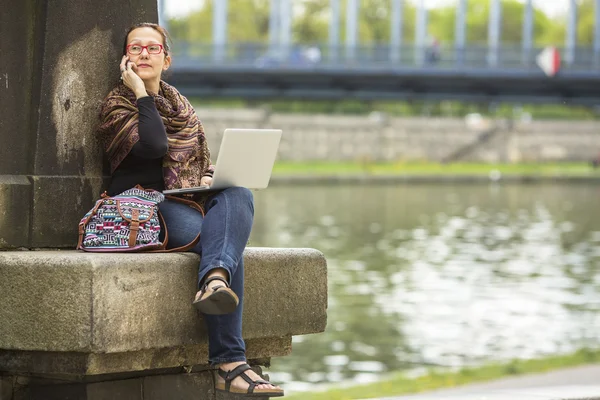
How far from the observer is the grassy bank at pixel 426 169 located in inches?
2340

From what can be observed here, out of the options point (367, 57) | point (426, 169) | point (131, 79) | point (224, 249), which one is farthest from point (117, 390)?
point (426, 169)

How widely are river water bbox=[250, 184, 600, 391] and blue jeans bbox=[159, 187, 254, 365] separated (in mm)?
4693

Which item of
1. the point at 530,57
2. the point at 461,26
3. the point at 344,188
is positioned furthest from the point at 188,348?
the point at 461,26

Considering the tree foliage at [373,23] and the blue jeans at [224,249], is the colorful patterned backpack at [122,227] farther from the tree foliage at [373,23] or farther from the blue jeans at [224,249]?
the tree foliage at [373,23]

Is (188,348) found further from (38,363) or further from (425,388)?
(425,388)

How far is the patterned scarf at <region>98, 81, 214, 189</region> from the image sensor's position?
5.17 meters

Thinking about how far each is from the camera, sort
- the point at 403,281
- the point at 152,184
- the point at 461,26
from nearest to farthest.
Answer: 1. the point at 152,184
2. the point at 403,281
3. the point at 461,26

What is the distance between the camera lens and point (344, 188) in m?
50.1

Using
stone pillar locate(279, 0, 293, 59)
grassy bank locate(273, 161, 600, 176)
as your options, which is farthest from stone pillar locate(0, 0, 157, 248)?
stone pillar locate(279, 0, 293, 59)

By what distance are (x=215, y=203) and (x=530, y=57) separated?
158ft

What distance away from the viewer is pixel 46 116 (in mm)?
5125

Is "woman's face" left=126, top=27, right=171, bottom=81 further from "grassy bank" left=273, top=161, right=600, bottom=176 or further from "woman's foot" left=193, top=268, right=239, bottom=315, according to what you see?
"grassy bank" left=273, top=161, right=600, bottom=176

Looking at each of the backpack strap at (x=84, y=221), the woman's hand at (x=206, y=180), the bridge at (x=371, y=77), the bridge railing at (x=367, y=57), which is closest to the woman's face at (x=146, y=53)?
the woman's hand at (x=206, y=180)

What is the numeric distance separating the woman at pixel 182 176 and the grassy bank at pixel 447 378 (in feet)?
10.8
